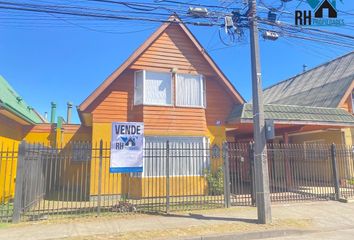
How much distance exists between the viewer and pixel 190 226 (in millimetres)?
8062

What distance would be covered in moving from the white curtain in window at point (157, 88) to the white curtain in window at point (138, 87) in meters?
0.18

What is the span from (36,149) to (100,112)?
13.8 feet

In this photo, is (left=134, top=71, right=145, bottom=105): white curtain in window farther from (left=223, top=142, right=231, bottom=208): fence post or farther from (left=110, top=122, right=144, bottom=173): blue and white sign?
(left=223, top=142, right=231, bottom=208): fence post

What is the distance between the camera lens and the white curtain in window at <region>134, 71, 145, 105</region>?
44.2 feet

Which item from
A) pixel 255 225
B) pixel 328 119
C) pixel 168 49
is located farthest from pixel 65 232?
pixel 328 119

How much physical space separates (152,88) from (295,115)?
624 cm

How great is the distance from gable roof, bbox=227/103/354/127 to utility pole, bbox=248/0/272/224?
13.4 ft

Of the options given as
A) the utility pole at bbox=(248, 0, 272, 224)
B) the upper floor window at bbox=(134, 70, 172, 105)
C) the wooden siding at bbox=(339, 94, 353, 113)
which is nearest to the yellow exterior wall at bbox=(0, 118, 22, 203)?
the upper floor window at bbox=(134, 70, 172, 105)

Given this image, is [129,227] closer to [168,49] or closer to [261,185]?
[261,185]

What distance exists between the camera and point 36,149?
9.20 m

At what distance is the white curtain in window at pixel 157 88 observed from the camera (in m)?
13.5

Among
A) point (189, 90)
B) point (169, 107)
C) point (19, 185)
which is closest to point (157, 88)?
point (169, 107)

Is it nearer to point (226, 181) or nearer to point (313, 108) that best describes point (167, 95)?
point (226, 181)

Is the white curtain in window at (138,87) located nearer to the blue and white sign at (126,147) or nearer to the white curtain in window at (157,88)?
the white curtain in window at (157,88)
